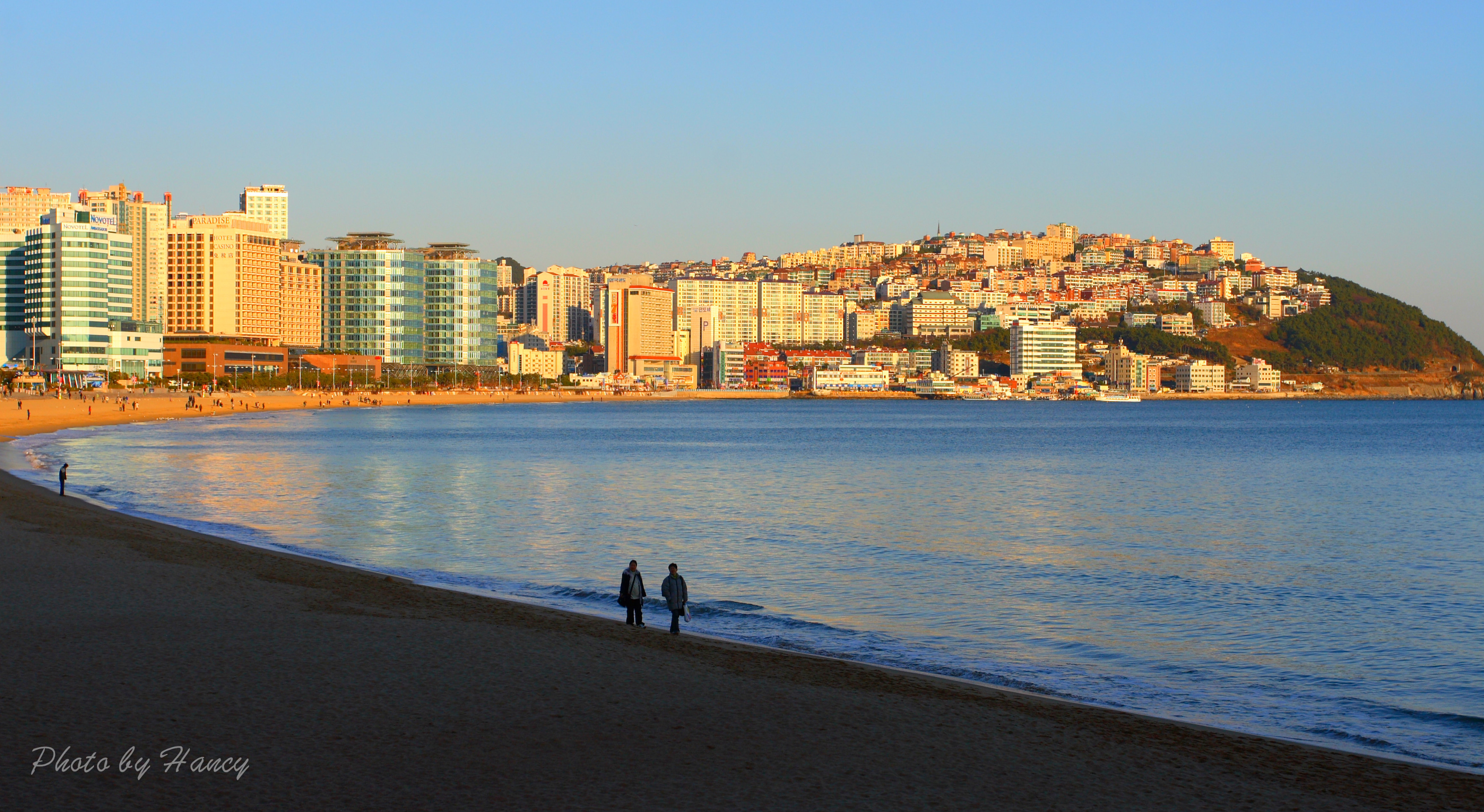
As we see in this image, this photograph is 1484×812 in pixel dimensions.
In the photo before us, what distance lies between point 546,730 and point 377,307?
522 ft

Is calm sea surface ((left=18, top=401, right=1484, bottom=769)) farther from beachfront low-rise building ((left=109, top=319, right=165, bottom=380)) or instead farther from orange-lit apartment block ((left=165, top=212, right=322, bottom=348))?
orange-lit apartment block ((left=165, top=212, right=322, bottom=348))

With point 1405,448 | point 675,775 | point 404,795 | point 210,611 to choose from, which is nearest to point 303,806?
point 404,795

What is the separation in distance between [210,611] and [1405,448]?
209 feet

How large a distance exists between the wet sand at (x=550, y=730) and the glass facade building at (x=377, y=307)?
153088 mm

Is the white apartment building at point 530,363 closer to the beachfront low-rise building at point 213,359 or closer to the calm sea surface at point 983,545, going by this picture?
the beachfront low-rise building at point 213,359

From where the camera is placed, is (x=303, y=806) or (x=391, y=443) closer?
(x=303, y=806)

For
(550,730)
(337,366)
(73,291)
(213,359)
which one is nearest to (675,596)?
(550,730)

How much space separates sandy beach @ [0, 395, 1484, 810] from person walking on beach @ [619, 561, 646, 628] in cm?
33

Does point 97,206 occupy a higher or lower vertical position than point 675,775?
higher

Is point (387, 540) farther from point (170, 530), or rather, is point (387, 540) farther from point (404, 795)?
point (404, 795)

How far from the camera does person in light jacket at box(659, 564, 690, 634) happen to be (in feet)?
41.1

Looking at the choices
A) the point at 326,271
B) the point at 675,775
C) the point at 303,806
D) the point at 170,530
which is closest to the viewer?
the point at 303,806

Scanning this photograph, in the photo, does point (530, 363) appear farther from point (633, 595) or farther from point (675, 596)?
point (675, 596)

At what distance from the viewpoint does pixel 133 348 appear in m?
131
